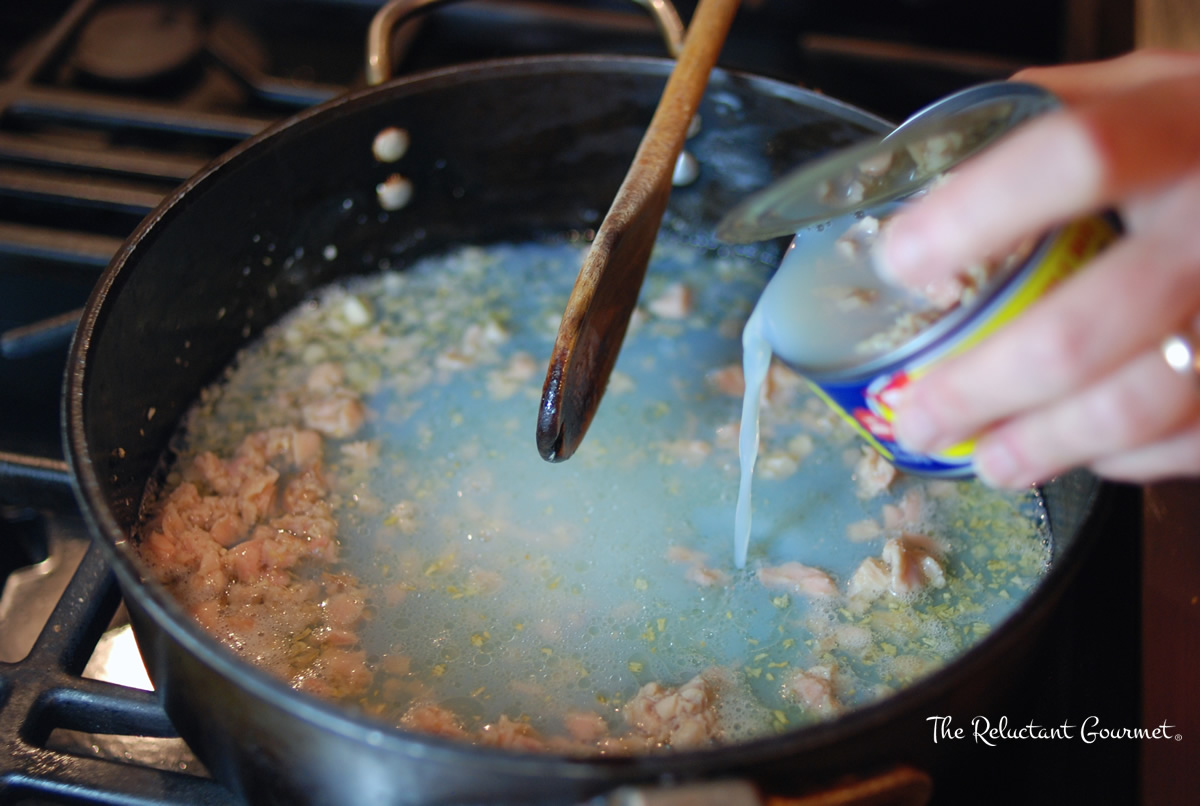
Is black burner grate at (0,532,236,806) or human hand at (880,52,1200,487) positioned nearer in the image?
human hand at (880,52,1200,487)

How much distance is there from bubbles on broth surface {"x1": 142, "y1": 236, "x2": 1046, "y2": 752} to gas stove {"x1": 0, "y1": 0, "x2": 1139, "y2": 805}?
151 mm

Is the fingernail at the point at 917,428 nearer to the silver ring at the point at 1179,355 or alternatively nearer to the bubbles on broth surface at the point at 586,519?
the silver ring at the point at 1179,355

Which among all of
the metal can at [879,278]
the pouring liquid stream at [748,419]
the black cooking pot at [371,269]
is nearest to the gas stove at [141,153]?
the black cooking pot at [371,269]

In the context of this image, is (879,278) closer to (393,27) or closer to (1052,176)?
(1052,176)

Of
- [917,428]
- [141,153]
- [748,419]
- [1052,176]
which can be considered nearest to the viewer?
[1052,176]

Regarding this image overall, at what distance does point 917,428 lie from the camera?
724 mm

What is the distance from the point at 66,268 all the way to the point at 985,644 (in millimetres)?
1264

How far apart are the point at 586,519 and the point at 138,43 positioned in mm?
1150

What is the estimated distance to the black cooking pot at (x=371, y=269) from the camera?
694 millimetres

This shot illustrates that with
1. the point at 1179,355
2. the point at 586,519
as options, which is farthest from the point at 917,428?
the point at 586,519

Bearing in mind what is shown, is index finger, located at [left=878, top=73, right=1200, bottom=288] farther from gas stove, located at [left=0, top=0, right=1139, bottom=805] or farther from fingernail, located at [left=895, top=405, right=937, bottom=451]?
gas stove, located at [left=0, top=0, right=1139, bottom=805]

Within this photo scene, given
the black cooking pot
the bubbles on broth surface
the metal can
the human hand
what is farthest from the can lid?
the bubbles on broth surface

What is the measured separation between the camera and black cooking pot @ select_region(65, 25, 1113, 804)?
694 millimetres

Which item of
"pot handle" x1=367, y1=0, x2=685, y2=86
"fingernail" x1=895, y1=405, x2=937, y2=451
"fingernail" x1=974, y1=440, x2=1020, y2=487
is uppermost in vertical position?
"pot handle" x1=367, y1=0, x2=685, y2=86
